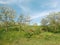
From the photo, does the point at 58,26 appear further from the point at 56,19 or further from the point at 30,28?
the point at 30,28

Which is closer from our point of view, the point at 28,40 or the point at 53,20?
the point at 28,40

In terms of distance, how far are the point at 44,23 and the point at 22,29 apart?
9.44m

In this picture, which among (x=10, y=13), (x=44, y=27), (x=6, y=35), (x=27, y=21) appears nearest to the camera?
(x=6, y=35)

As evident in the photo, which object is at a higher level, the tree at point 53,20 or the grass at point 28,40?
the tree at point 53,20

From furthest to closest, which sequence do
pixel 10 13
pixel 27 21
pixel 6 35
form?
pixel 27 21, pixel 10 13, pixel 6 35

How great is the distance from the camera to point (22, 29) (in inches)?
1945

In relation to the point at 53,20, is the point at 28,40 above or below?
below

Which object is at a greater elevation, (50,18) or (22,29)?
(50,18)

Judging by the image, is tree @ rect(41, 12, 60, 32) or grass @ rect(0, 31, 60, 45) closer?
grass @ rect(0, 31, 60, 45)

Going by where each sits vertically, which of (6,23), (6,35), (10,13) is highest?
(10,13)

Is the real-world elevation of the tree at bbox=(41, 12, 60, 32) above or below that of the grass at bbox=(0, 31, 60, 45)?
above

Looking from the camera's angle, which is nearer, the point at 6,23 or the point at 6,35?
the point at 6,35

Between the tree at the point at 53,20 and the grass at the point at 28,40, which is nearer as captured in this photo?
the grass at the point at 28,40

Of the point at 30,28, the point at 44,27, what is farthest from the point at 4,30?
the point at 44,27
